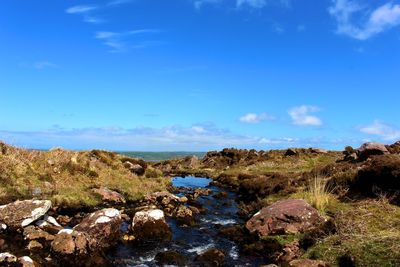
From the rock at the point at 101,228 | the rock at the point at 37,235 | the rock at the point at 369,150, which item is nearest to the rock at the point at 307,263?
the rock at the point at 101,228

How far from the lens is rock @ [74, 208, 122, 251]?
60.4 feet

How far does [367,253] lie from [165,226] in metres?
10.9

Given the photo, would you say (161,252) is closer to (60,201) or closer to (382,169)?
(60,201)

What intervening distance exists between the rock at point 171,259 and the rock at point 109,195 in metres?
13.1

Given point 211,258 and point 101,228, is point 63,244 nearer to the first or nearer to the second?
point 101,228

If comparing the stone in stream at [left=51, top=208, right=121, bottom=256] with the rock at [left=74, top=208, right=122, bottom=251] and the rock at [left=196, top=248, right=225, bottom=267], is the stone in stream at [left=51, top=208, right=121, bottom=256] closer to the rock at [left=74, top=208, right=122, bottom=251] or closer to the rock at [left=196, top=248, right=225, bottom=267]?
the rock at [left=74, top=208, right=122, bottom=251]

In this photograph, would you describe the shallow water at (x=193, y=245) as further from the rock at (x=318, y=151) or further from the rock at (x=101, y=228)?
the rock at (x=318, y=151)

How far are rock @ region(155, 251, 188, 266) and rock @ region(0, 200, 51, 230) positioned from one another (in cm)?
699

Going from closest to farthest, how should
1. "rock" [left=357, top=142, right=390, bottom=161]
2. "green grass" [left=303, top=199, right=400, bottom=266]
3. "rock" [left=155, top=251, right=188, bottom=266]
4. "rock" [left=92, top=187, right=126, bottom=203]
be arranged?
"green grass" [left=303, top=199, right=400, bottom=266]
"rock" [left=155, top=251, right=188, bottom=266]
"rock" [left=92, top=187, right=126, bottom=203]
"rock" [left=357, top=142, right=390, bottom=161]

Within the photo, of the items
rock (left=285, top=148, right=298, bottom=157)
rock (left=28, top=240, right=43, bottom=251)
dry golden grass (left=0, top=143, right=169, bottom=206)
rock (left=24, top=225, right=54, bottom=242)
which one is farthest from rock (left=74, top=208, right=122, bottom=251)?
rock (left=285, top=148, right=298, bottom=157)

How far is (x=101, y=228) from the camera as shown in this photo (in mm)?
19156

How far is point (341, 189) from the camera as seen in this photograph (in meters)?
25.9

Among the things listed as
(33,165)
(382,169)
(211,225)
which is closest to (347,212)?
(382,169)

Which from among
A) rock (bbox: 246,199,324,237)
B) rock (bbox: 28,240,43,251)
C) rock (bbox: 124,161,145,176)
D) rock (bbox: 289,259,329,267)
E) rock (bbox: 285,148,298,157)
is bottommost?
rock (bbox: 28,240,43,251)
